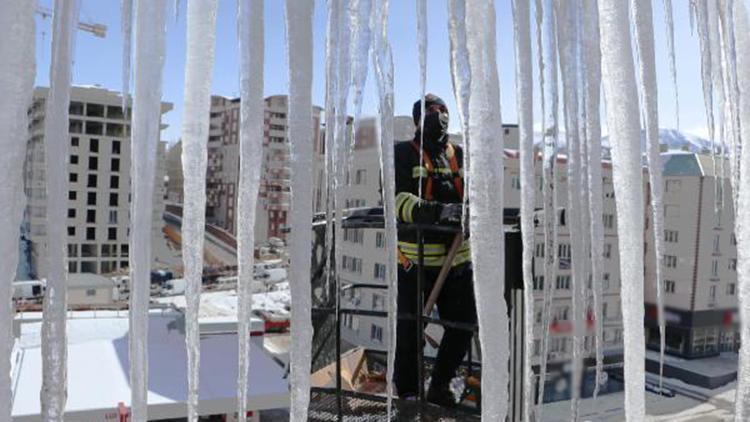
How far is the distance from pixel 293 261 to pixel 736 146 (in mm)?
639

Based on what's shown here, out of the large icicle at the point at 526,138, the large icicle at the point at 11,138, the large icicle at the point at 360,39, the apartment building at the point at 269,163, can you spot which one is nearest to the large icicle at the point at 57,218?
the large icicle at the point at 11,138

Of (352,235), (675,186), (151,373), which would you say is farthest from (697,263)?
(151,373)

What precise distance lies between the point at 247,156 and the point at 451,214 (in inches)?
43.3

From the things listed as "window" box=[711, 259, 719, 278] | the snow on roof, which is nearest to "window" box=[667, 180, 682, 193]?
"window" box=[711, 259, 719, 278]

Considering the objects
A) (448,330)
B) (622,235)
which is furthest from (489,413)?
(448,330)

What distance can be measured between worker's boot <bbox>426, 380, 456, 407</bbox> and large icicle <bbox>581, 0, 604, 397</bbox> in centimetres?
129

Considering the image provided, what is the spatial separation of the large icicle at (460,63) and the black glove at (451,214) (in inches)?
38.2

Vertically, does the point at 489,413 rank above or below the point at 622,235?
below

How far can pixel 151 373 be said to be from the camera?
185 inches

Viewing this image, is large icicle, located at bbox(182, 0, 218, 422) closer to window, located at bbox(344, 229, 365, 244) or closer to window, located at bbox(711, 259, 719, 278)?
window, located at bbox(344, 229, 365, 244)

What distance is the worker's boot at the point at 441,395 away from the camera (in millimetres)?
1930

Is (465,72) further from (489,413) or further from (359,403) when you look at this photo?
(359,403)

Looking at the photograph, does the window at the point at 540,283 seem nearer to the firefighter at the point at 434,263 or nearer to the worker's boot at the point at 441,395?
the firefighter at the point at 434,263

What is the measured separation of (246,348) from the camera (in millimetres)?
583
